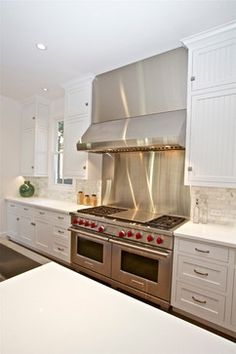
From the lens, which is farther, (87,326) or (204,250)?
(204,250)

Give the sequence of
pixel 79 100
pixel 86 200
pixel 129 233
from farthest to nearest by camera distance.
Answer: pixel 86 200
pixel 79 100
pixel 129 233

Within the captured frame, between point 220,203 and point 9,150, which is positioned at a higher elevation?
point 9,150

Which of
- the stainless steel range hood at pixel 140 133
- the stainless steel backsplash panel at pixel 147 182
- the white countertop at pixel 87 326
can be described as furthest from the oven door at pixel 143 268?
the white countertop at pixel 87 326

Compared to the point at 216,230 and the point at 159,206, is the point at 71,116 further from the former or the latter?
the point at 216,230

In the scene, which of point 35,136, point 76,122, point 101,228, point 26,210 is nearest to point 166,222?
point 101,228

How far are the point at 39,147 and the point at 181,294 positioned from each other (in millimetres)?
3545

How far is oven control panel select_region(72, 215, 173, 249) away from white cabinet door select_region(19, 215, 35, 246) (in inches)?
47.0

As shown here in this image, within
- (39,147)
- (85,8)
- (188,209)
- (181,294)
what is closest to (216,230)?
(188,209)

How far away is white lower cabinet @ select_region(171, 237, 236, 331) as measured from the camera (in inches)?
68.1

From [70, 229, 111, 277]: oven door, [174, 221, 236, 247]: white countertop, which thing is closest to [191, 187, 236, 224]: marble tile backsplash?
[174, 221, 236, 247]: white countertop

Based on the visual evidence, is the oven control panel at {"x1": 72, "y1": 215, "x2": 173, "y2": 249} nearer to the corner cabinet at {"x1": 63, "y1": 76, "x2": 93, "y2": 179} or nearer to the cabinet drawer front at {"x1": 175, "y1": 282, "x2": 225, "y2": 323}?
the cabinet drawer front at {"x1": 175, "y1": 282, "x2": 225, "y2": 323}

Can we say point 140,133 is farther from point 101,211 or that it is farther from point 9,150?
point 9,150

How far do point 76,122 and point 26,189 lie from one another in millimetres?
2096

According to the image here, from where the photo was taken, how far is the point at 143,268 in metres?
2.18
